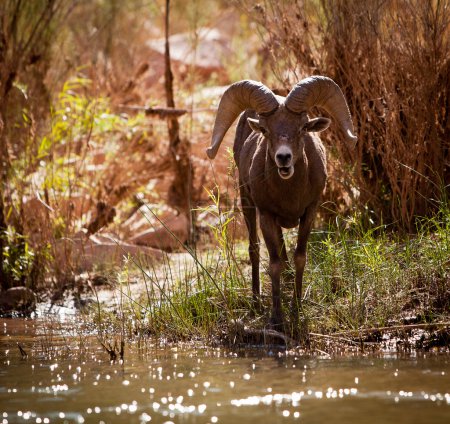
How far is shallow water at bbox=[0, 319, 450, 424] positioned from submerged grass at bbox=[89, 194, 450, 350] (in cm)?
46

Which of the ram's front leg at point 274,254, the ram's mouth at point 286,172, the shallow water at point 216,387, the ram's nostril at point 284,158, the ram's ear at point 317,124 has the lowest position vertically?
the shallow water at point 216,387

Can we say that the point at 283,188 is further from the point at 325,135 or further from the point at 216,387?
the point at 216,387

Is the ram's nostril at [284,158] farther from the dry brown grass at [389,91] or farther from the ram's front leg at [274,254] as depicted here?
the dry brown grass at [389,91]

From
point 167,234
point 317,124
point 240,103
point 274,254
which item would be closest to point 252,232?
point 274,254

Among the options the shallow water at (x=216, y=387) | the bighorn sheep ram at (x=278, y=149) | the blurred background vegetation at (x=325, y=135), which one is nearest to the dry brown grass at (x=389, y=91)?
the blurred background vegetation at (x=325, y=135)

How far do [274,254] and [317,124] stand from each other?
1125 mm

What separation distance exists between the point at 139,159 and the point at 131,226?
1.05 metres

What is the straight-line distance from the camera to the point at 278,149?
757 cm

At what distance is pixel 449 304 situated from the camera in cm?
757

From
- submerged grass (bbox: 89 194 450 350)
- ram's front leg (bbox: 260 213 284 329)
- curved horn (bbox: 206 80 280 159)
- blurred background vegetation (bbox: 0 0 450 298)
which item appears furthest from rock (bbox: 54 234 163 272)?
ram's front leg (bbox: 260 213 284 329)

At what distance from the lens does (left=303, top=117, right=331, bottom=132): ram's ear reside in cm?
796

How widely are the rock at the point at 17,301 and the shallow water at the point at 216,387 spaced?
2215 mm

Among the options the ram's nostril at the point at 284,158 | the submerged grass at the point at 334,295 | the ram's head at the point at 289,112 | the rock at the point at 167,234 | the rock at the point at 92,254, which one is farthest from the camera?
the rock at the point at 167,234

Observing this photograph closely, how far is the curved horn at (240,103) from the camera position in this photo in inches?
313
